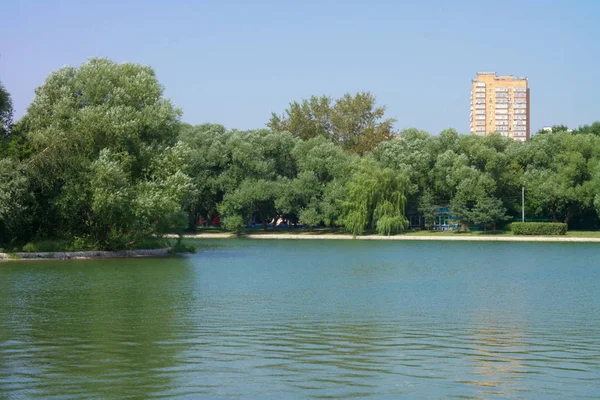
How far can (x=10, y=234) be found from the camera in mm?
35375

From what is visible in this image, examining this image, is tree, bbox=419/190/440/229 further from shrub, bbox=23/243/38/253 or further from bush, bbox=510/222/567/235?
shrub, bbox=23/243/38/253

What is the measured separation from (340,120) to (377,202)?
25.0 meters

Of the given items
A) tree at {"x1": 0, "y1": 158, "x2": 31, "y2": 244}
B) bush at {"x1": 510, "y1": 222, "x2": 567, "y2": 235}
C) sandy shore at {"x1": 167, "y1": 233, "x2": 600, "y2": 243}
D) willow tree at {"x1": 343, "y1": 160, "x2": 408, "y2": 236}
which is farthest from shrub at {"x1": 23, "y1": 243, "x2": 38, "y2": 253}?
bush at {"x1": 510, "y1": 222, "x2": 567, "y2": 235}

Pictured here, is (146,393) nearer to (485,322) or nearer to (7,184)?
(485,322)

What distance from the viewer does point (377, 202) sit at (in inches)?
2544

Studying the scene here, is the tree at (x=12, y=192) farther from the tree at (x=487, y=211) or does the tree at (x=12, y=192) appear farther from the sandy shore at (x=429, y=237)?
the tree at (x=487, y=211)

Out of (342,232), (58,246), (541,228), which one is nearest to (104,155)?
(58,246)

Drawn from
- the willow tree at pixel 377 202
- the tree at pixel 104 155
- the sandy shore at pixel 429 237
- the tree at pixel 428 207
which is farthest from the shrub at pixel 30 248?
the tree at pixel 428 207

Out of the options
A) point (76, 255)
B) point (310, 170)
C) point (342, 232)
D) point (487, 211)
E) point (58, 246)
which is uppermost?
point (310, 170)

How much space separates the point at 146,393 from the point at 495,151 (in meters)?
60.3

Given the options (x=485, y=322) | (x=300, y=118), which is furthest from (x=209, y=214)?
(x=485, y=322)

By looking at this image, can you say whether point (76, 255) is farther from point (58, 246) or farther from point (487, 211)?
point (487, 211)

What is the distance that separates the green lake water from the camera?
33.9 feet

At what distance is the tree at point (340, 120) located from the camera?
87.5 m
